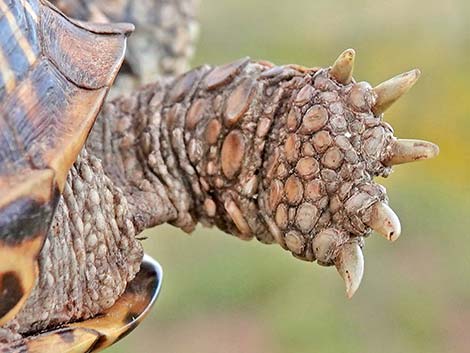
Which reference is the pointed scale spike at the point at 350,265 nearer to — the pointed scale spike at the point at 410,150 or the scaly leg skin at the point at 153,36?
the pointed scale spike at the point at 410,150

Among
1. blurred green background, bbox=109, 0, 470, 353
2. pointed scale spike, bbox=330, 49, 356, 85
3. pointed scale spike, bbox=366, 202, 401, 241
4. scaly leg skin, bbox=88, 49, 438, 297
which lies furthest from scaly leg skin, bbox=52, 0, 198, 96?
blurred green background, bbox=109, 0, 470, 353

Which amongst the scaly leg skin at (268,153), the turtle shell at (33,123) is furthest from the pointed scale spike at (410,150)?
the turtle shell at (33,123)

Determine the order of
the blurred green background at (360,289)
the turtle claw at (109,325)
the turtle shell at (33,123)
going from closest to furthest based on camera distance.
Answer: the turtle shell at (33,123) < the turtle claw at (109,325) < the blurred green background at (360,289)

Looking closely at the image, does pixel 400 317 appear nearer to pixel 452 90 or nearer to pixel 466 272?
pixel 466 272

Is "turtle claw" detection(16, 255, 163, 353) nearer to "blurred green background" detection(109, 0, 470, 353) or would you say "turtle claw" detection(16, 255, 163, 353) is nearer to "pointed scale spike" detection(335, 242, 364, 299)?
"pointed scale spike" detection(335, 242, 364, 299)

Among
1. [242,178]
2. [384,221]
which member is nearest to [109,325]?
[242,178]

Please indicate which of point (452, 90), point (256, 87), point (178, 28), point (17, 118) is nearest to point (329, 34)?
point (452, 90)

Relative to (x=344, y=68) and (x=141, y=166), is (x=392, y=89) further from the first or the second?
(x=141, y=166)

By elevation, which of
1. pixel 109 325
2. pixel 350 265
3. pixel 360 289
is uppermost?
pixel 350 265
